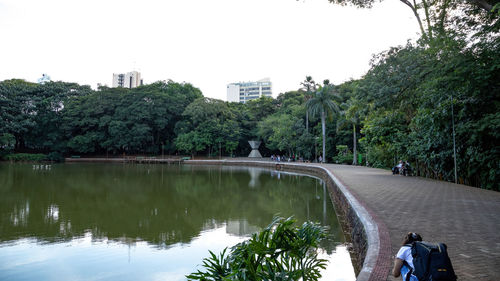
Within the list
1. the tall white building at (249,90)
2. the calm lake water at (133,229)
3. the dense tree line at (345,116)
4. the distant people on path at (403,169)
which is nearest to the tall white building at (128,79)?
the tall white building at (249,90)

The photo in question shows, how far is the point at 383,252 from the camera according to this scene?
407 centimetres

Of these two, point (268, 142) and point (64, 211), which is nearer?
point (64, 211)

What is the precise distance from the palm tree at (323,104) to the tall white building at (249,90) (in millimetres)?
78230

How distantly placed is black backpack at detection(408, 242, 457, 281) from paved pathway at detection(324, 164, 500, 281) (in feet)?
3.47

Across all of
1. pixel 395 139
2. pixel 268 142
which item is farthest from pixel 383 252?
pixel 268 142

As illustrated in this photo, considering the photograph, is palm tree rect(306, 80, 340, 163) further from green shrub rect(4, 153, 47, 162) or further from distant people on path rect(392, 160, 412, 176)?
green shrub rect(4, 153, 47, 162)

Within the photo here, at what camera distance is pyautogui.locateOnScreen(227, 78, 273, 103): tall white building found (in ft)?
362

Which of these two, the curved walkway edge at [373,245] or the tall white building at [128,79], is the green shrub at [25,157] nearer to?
the curved walkway edge at [373,245]

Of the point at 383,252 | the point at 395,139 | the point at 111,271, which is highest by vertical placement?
the point at 395,139

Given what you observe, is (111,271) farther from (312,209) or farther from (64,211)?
(312,209)

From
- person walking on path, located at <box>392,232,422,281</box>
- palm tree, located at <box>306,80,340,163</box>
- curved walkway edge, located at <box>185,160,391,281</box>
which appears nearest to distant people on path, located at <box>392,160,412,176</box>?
curved walkway edge, located at <box>185,160,391,281</box>

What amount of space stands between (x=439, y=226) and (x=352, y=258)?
162 cm

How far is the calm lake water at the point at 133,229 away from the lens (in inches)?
222

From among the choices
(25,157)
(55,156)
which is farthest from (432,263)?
(55,156)
